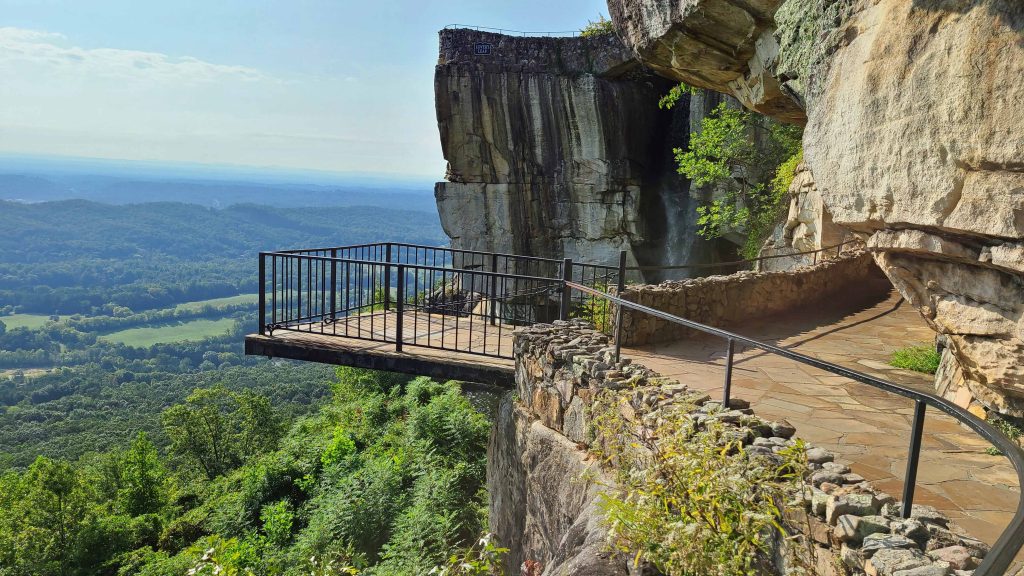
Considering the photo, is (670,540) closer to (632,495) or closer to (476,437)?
(632,495)

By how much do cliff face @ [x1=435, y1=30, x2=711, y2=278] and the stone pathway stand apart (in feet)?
50.3

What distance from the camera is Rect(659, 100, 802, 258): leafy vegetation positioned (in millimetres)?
17438

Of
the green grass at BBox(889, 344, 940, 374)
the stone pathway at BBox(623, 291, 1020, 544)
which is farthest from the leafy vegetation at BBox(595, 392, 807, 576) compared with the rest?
the green grass at BBox(889, 344, 940, 374)

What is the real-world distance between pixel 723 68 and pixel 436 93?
52.5 feet

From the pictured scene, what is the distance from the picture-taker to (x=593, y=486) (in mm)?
4465

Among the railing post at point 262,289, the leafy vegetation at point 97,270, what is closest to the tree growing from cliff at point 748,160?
the railing post at point 262,289

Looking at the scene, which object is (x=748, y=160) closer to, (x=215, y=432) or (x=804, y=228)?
(x=804, y=228)

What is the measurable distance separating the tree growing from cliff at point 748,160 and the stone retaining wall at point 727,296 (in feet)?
22.2

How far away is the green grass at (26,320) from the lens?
11754 centimetres

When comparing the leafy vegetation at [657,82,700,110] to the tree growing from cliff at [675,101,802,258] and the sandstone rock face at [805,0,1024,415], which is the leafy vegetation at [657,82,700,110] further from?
the sandstone rock face at [805,0,1024,415]

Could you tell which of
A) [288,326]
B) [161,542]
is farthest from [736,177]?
[161,542]

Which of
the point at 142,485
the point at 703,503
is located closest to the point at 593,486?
the point at 703,503

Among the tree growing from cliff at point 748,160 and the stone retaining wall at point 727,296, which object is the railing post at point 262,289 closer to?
the stone retaining wall at point 727,296

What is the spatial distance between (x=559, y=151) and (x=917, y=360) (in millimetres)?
18791
